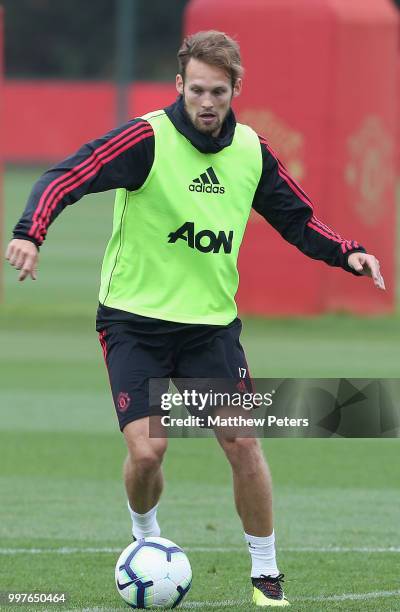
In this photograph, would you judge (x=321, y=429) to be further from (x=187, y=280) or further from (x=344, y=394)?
(x=187, y=280)

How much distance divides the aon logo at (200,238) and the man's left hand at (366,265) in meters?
0.49

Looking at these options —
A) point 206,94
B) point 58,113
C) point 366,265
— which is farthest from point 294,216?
point 58,113

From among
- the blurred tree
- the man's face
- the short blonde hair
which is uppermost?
the short blonde hair

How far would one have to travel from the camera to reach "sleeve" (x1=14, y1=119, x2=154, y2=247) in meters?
5.62

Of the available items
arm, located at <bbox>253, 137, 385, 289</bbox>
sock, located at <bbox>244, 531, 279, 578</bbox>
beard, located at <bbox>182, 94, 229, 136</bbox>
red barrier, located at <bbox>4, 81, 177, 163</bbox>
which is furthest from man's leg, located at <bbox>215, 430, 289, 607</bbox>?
red barrier, located at <bbox>4, 81, 177, 163</bbox>

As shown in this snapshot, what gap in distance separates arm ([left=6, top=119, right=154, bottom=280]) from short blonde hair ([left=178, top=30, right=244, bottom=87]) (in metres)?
0.31

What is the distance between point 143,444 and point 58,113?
37240 millimetres

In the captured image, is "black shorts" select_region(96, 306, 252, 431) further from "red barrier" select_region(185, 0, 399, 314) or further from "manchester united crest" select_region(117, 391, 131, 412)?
"red barrier" select_region(185, 0, 399, 314)

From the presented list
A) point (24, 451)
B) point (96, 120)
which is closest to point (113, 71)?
point (96, 120)

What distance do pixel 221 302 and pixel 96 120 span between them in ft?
122

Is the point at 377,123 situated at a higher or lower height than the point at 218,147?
lower

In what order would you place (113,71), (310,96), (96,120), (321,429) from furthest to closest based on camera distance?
(113,71)
(96,120)
(310,96)
(321,429)

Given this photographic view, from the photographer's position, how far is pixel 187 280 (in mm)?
6152

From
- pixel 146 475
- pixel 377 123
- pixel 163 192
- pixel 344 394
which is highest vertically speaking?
pixel 163 192
